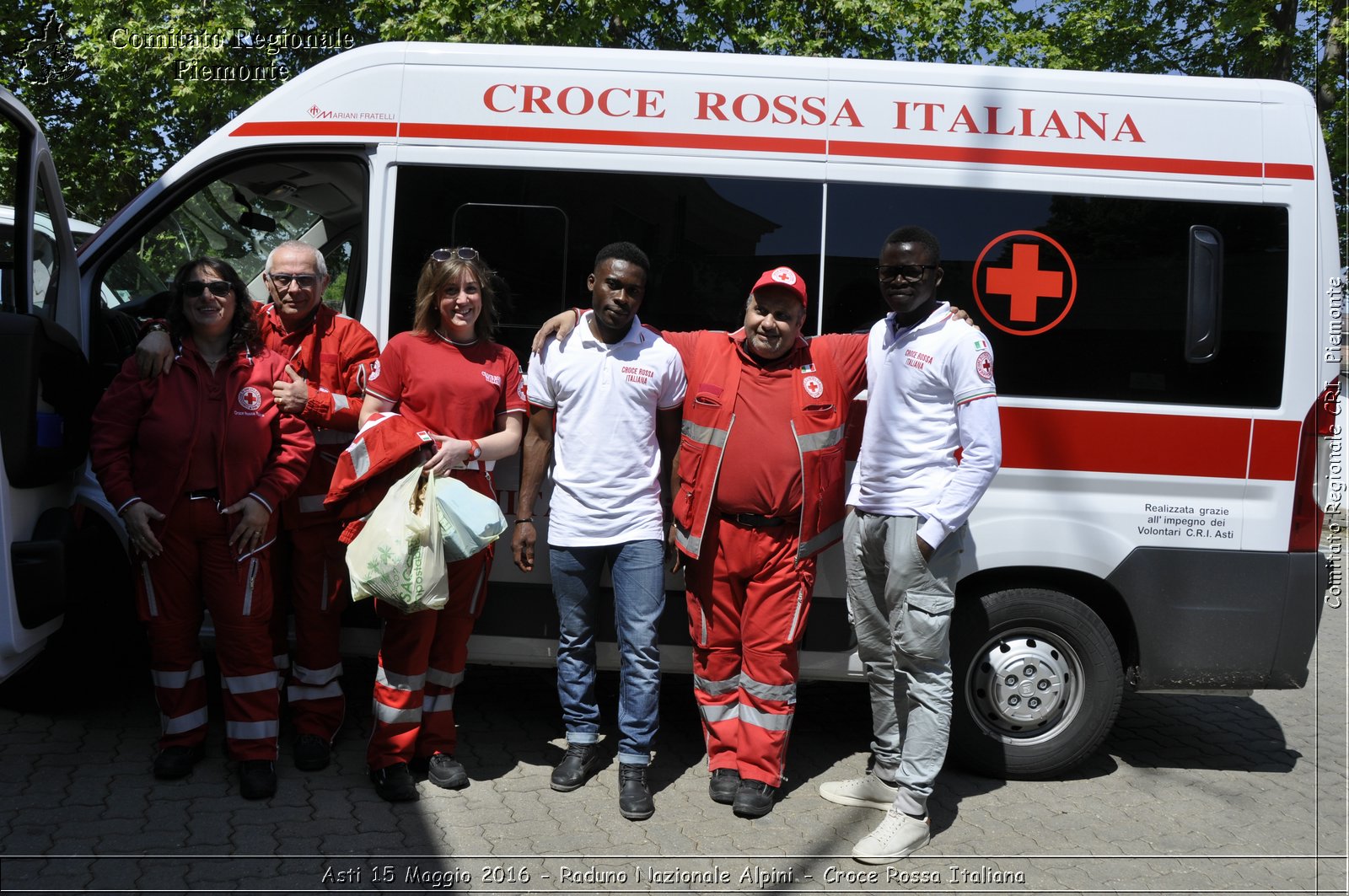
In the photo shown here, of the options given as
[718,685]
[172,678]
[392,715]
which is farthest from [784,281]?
[172,678]

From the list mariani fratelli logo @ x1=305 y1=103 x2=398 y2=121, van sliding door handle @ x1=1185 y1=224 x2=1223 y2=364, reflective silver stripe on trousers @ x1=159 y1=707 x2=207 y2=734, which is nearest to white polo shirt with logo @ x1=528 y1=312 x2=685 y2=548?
mariani fratelli logo @ x1=305 y1=103 x2=398 y2=121

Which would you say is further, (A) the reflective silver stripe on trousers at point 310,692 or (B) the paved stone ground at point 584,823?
(A) the reflective silver stripe on trousers at point 310,692

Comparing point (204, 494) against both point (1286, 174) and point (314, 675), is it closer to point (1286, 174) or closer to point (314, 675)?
point (314, 675)

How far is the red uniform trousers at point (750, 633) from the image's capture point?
3.93 m

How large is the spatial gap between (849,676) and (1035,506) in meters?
0.97

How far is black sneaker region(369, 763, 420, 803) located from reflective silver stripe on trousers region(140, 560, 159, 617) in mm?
946

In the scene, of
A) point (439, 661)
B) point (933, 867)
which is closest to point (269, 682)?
point (439, 661)

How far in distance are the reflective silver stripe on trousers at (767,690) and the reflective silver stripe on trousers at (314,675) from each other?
5.14 feet

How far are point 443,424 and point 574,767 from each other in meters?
1.36

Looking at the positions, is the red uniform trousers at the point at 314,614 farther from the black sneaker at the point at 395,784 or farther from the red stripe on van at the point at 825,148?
the red stripe on van at the point at 825,148

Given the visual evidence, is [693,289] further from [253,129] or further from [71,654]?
[71,654]

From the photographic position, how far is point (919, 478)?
12.3 ft

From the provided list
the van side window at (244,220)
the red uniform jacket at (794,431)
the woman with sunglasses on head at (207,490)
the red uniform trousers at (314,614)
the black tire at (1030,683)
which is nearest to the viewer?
the woman with sunglasses on head at (207,490)

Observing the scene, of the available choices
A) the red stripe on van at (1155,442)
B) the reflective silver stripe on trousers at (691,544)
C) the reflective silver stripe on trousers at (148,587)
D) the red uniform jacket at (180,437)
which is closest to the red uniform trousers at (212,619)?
the reflective silver stripe on trousers at (148,587)
